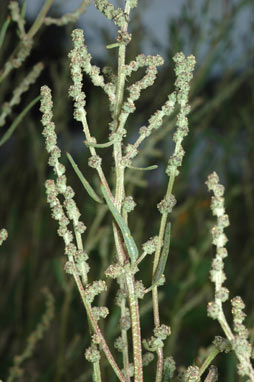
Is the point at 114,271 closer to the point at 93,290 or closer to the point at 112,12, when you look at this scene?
the point at 93,290

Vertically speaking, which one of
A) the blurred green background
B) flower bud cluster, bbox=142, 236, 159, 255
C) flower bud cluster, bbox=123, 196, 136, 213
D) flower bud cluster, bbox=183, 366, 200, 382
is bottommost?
flower bud cluster, bbox=183, 366, 200, 382

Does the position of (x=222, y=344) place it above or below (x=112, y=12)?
below

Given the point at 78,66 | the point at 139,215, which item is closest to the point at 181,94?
the point at 78,66

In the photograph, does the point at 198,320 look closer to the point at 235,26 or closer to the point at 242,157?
the point at 242,157

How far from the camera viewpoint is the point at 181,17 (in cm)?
92

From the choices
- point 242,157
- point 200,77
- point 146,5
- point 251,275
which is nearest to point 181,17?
point 146,5

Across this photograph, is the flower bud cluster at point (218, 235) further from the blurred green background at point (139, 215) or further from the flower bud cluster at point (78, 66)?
the blurred green background at point (139, 215)

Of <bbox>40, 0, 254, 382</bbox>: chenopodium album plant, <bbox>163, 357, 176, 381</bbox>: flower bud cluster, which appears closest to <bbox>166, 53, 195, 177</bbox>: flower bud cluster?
<bbox>40, 0, 254, 382</bbox>: chenopodium album plant

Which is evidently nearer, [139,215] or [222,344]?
[222,344]

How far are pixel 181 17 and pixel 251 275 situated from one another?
46 cm

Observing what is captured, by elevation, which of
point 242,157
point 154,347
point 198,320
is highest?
point 242,157

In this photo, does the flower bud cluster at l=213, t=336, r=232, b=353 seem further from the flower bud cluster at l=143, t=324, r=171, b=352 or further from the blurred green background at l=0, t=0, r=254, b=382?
the blurred green background at l=0, t=0, r=254, b=382

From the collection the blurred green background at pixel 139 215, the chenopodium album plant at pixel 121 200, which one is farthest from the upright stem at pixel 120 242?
the blurred green background at pixel 139 215

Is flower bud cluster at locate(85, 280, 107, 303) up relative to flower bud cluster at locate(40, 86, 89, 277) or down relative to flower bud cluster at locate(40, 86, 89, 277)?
down
